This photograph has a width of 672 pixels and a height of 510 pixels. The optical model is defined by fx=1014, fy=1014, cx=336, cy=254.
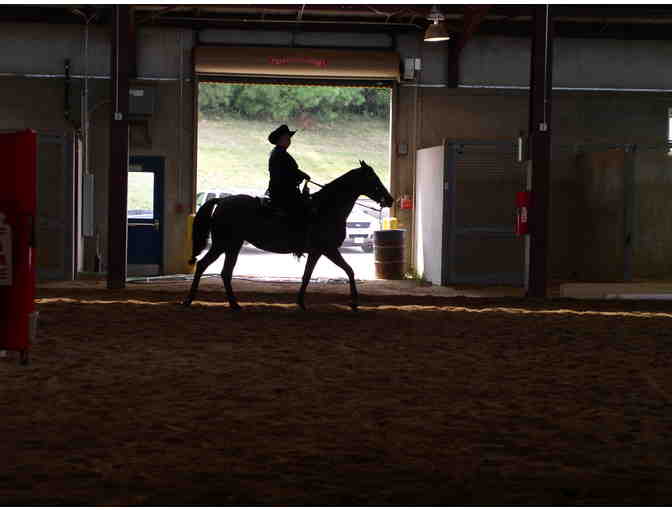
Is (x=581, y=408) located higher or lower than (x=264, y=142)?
lower

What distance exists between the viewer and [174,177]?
1798 cm

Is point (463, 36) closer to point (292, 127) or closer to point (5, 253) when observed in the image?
point (5, 253)

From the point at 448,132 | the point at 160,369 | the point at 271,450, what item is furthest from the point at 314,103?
the point at 271,450

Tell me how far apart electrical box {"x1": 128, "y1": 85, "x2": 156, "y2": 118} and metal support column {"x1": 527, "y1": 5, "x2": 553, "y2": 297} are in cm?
682

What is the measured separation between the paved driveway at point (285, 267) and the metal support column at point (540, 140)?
4.20m

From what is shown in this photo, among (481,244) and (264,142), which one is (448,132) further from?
(264,142)

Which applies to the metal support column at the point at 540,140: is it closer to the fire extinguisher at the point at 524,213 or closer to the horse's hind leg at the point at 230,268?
the fire extinguisher at the point at 524,213

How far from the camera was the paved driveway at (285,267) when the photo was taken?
1791 cm

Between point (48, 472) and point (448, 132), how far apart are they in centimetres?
1491

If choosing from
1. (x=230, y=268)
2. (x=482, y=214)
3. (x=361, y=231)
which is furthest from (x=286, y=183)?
(x=361, y=231)

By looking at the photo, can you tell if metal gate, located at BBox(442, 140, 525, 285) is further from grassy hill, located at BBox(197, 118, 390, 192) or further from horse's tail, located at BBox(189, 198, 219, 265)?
grassy hill, located at BBox(197, 118, 390, 192)

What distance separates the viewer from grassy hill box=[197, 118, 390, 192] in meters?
34.6

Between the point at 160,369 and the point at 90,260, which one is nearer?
the point at 160,369

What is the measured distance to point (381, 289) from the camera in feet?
50.4
